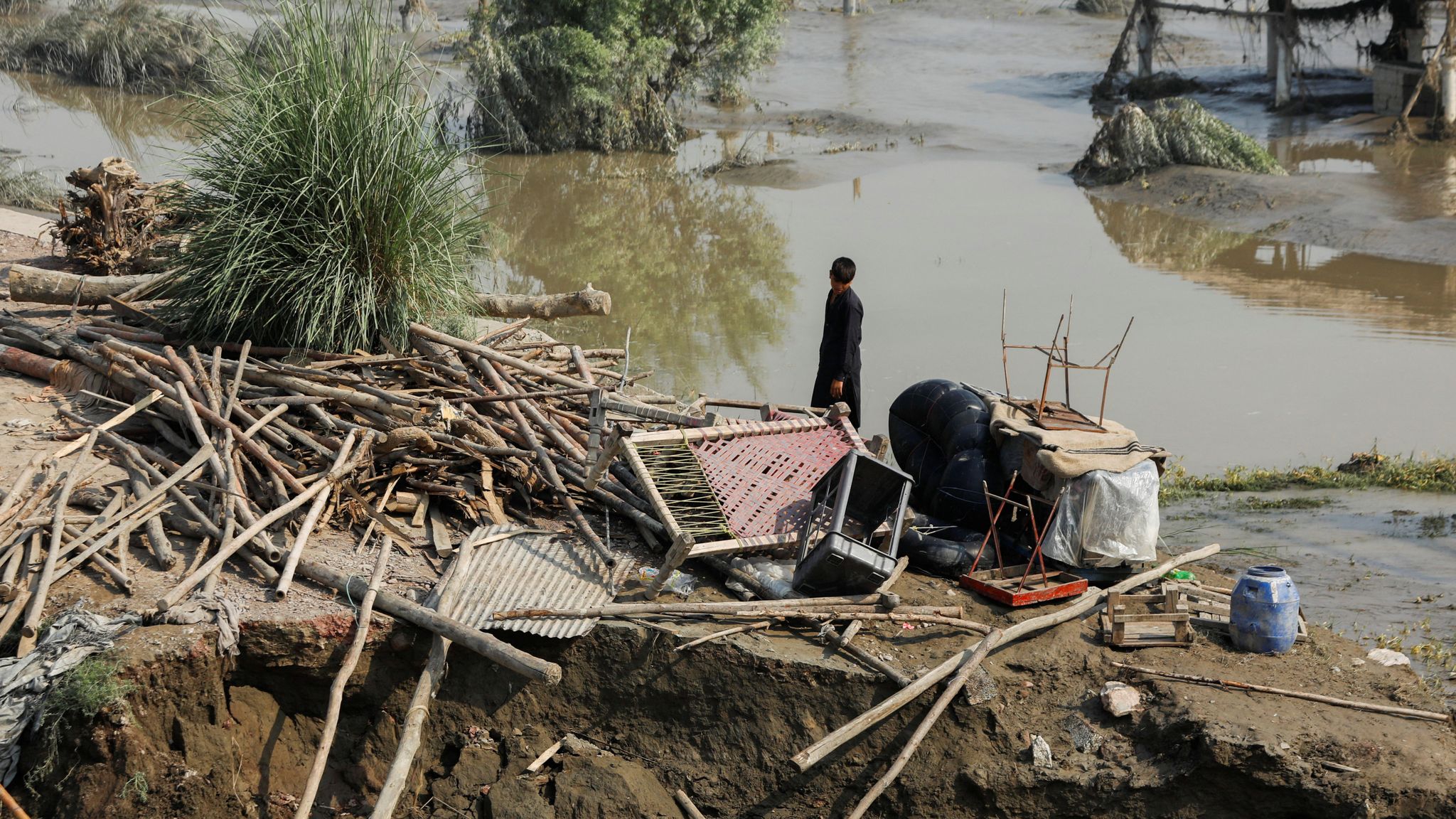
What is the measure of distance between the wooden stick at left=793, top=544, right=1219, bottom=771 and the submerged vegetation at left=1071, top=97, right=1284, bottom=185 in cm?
1310

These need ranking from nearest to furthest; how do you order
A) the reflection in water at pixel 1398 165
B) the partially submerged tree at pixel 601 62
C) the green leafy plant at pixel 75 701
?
the green leafy plant at pixel 75 701 → the reflection in water at pixel 1398 165 → the partially submerged tree at pixel 601 62

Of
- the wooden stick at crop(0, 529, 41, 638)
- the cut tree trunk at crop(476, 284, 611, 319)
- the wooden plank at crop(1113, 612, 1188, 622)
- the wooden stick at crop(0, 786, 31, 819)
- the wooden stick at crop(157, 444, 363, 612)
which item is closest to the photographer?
the wooden stick at crop(0, 786, 31, 819)

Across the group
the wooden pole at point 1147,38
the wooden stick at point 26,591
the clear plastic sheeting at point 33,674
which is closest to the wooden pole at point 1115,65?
the wooden pole at point 1147,38

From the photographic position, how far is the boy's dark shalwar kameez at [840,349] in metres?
6.83

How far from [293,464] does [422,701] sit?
164 centimetres

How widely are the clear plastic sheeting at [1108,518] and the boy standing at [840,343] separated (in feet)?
5.32

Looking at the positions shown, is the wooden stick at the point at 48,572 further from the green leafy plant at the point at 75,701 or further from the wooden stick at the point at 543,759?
the wooden stick at the point at 543,759

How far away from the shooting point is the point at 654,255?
14305 mm

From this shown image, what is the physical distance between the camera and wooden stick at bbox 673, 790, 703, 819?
4.86 metres

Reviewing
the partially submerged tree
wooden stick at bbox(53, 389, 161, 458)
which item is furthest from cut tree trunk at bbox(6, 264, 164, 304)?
the partially submerged tree

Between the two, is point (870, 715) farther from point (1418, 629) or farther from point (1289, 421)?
point (1289, 421)

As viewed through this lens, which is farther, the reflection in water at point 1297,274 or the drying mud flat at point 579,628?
the reflection in water at point 1297,274

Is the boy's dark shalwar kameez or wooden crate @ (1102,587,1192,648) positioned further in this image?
→ the boy's dark shalwar kameez

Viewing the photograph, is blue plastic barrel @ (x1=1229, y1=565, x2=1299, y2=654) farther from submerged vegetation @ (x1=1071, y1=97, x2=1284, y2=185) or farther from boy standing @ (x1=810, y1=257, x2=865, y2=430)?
submerged vegetation @ (x1=1071, y1=97, x2=1284, y2=185)
